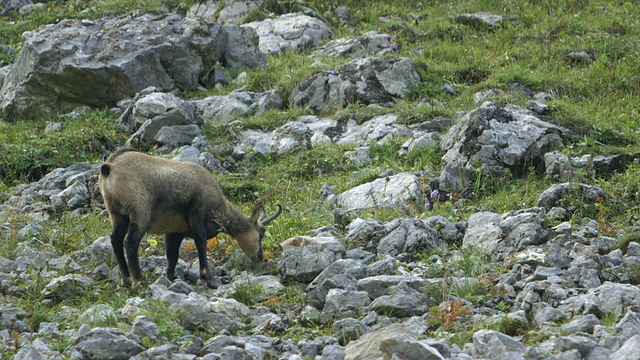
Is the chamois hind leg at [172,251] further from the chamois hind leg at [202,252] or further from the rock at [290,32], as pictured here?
the rock at [290,32]

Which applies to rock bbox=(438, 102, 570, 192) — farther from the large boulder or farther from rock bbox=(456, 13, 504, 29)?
the large boulder

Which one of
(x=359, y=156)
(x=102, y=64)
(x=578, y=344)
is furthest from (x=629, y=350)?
(x=102, y=64)

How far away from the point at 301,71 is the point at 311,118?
156 cm

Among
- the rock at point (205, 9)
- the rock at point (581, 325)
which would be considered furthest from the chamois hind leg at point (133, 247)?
the rock at point (205, 9)

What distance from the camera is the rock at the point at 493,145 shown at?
1138cm

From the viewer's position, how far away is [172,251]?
958 cm

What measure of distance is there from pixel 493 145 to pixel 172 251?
180 inches

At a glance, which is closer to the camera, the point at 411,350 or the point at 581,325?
→ the point at 411,350

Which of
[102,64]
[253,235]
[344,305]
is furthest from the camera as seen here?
[102,64]

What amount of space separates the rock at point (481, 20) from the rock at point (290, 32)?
282cm

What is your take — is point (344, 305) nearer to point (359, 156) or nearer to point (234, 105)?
point (359, 156)

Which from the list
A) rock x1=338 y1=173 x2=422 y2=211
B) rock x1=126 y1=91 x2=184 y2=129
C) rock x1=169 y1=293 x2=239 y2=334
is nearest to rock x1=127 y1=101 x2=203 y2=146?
rock x1=126 y1=91 x2=184 y2=129

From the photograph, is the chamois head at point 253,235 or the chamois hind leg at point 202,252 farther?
the chamois head at point 253,235

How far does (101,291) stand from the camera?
339 inches
